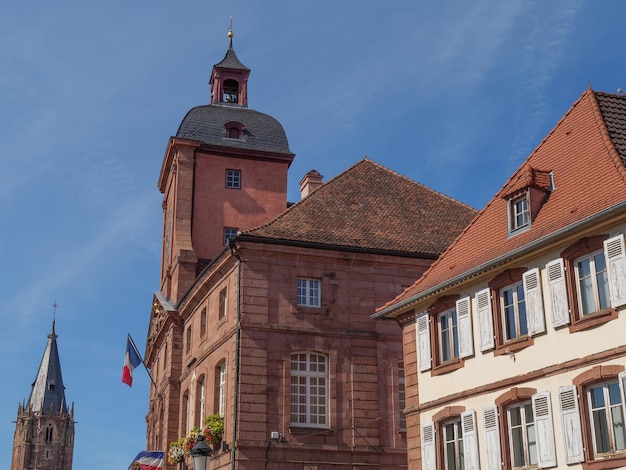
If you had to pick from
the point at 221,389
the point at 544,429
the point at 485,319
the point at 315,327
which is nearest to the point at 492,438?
the point at 544,429

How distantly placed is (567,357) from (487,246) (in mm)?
4639

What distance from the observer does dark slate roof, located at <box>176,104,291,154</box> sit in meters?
48.8

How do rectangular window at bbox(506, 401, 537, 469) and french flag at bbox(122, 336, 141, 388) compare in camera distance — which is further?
french flag at bbox(122, 336, 141, 388)

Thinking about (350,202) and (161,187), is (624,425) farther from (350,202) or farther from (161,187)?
(161,187)

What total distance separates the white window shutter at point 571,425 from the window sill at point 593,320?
4.04 feet

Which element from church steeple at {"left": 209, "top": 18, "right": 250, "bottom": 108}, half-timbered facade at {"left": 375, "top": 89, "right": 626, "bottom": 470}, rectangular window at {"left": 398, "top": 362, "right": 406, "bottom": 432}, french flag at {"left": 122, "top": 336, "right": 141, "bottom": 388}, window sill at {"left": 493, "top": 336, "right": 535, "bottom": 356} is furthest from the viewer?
church steeple at {"left": 209, "top": 18, "right": 250, "bottom": 108}

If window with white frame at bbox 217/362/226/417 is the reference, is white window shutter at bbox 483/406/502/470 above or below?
below

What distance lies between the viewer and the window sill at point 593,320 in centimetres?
1973

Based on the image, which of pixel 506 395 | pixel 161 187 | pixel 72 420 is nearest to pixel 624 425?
pixel 506 395

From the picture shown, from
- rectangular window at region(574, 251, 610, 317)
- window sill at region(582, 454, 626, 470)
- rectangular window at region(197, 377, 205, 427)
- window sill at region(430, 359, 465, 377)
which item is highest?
rectangular window at region(197, 377, 205, 427)

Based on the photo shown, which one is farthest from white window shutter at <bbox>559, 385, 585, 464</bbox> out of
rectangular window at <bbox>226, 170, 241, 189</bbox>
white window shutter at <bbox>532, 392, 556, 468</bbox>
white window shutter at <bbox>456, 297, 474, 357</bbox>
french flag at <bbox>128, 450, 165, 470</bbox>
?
rectangular window at <bbox>226, 170, 241, 189</bbox>

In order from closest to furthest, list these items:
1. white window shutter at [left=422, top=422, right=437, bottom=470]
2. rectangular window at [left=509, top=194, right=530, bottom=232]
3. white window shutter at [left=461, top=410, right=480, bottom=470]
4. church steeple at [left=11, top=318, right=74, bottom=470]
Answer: white window shutter at [left=461, top=410, right=480, bottom=470] < rectangular window at [left=509, top=194, right=530, bottom=232] < white window shutter at [left=422, top=422, right=437, bottom=470] < church steeple at [left=11, top=318, right=74, bottom=470]

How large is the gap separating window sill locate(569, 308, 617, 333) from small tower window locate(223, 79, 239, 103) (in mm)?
37840

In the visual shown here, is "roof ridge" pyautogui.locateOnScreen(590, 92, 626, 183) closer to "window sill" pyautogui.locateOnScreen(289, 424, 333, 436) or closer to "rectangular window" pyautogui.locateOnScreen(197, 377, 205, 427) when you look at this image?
"window sill" pyautogui.locateOnScreen(289, 424, 333, 436)
